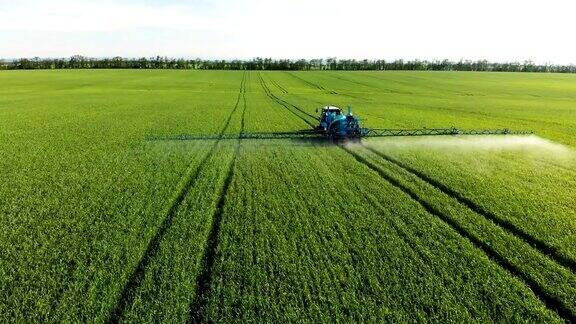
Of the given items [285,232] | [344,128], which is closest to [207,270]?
[285,232]

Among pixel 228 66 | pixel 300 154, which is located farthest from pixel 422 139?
pixel 228 66

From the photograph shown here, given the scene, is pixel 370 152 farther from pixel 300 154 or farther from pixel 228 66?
pixel 228 66

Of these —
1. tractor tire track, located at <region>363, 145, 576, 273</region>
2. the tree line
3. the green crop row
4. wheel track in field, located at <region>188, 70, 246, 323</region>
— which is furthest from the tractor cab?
the tree line

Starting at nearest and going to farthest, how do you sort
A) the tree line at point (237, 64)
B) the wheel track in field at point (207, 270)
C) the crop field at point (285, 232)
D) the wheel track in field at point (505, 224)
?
the wheel track in field at point (207, 270)
the crop field at point (285, 232)
the wheel track in field at point (505, 224)
the tree line at point (237, 64)

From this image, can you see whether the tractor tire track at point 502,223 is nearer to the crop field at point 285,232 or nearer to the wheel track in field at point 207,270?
the crop field at point 285,232

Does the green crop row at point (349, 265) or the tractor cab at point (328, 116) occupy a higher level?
the tractor cab at point (328, 116)

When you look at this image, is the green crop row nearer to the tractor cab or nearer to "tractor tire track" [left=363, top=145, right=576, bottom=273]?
"tractor tire track" [left=363, top=145, right=576, bottom=273]

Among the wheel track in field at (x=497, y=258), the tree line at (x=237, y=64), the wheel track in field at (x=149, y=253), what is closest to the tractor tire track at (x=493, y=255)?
the wheel track in field at (x=497, y=258)
